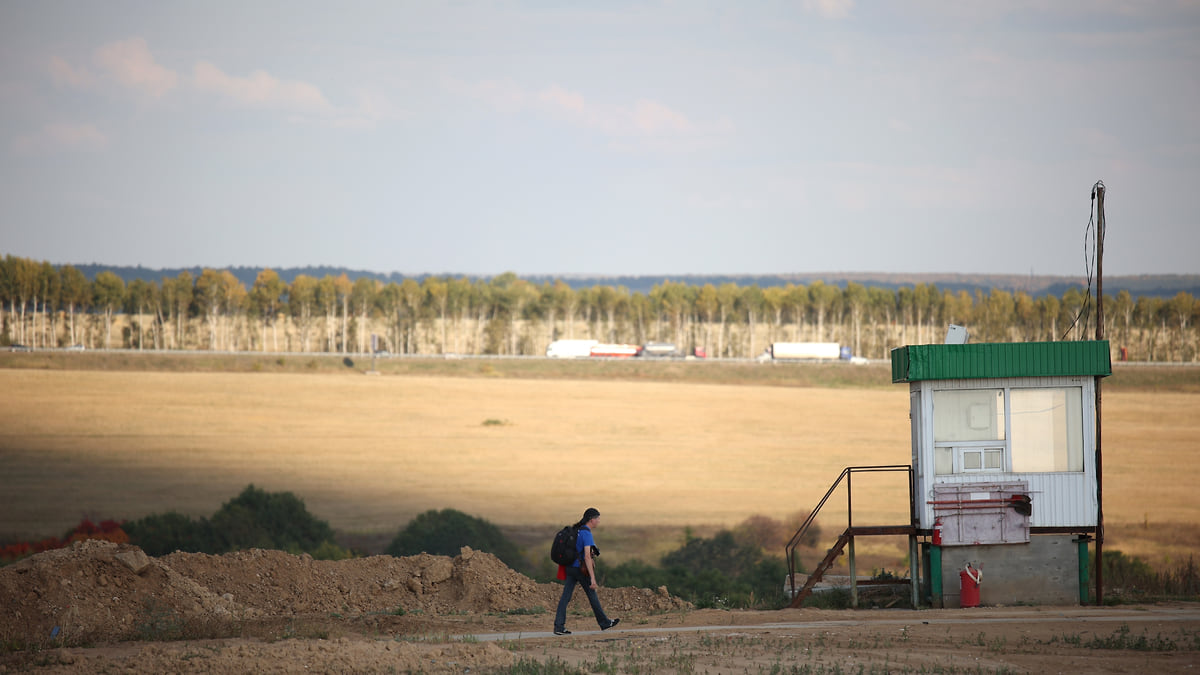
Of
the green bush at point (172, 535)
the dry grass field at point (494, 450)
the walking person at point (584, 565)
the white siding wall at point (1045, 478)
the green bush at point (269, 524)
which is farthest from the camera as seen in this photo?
the dry grass field at point (494, 450)

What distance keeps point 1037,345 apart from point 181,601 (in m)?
15.8

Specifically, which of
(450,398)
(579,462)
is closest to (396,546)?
(579,462)

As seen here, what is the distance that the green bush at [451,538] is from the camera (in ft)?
103

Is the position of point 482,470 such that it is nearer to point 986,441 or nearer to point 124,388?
point 986,441

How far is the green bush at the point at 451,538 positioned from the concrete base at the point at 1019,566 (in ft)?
51.6

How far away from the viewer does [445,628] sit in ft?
49.4

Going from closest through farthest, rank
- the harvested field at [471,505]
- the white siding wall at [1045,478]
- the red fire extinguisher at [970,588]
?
the harvested field at [471,505]
the red fire extinguisher at [970,588]
the white siding wall at [1045,478]

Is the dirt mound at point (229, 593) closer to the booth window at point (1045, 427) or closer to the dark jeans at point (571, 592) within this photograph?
the dark jeans at point (571, 592)

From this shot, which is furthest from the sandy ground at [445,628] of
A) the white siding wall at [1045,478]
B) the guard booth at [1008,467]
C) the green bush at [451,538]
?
the green bush at [451,538]

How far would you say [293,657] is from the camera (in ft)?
37.7

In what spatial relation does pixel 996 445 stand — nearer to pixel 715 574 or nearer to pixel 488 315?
pixel 715 574

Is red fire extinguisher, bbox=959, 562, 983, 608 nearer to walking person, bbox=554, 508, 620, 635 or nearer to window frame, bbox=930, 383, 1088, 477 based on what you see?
window frame, bbox=930, 383, 1088, 477

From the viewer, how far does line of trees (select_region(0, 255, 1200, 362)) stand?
139m

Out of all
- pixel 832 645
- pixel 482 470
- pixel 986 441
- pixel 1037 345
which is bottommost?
pixel 482 470
